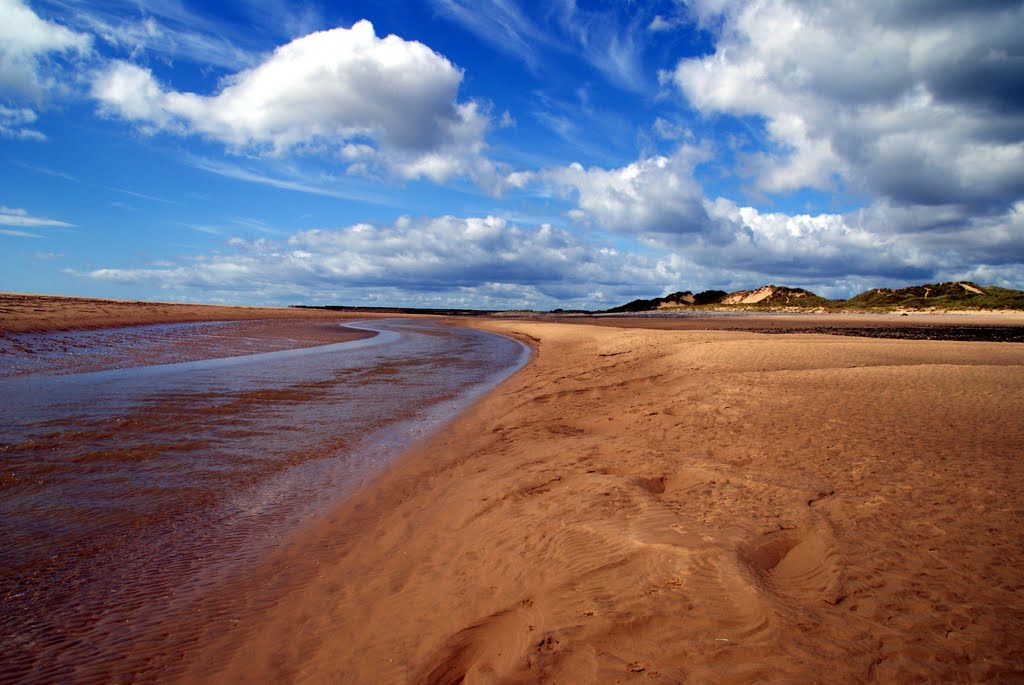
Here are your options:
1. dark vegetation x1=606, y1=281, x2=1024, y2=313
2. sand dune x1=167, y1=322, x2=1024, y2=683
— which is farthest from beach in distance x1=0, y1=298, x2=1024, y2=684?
dark vegetation x1=606, y1=281, x2=1024, y2=313

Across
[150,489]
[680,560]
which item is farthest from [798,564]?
[150,489]

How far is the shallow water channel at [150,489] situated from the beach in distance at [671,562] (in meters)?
0.35

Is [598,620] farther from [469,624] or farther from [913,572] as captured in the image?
[913,572]

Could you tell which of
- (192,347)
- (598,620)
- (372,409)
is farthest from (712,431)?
(192,347)

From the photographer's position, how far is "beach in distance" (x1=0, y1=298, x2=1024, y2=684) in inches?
119

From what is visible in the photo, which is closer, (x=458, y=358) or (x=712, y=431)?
(x=712, y=431)

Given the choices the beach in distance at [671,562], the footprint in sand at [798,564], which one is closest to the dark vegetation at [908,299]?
the beach in distance at [671,562]

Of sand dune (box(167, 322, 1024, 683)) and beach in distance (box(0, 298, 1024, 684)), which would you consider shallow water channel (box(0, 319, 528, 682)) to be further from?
sand dune (box(167, 322, 1024, 683))

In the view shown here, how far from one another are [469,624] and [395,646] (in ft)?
1.70

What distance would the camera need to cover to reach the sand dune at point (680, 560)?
3016 mm

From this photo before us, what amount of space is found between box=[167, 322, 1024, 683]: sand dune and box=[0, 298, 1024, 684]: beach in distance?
0.02 m

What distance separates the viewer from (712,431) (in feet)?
25.3

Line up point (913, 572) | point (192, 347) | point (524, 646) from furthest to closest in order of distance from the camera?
point (192, 347), point (913, 572), point (524, 646)

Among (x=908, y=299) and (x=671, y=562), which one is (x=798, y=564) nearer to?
(x=671, y=562)
